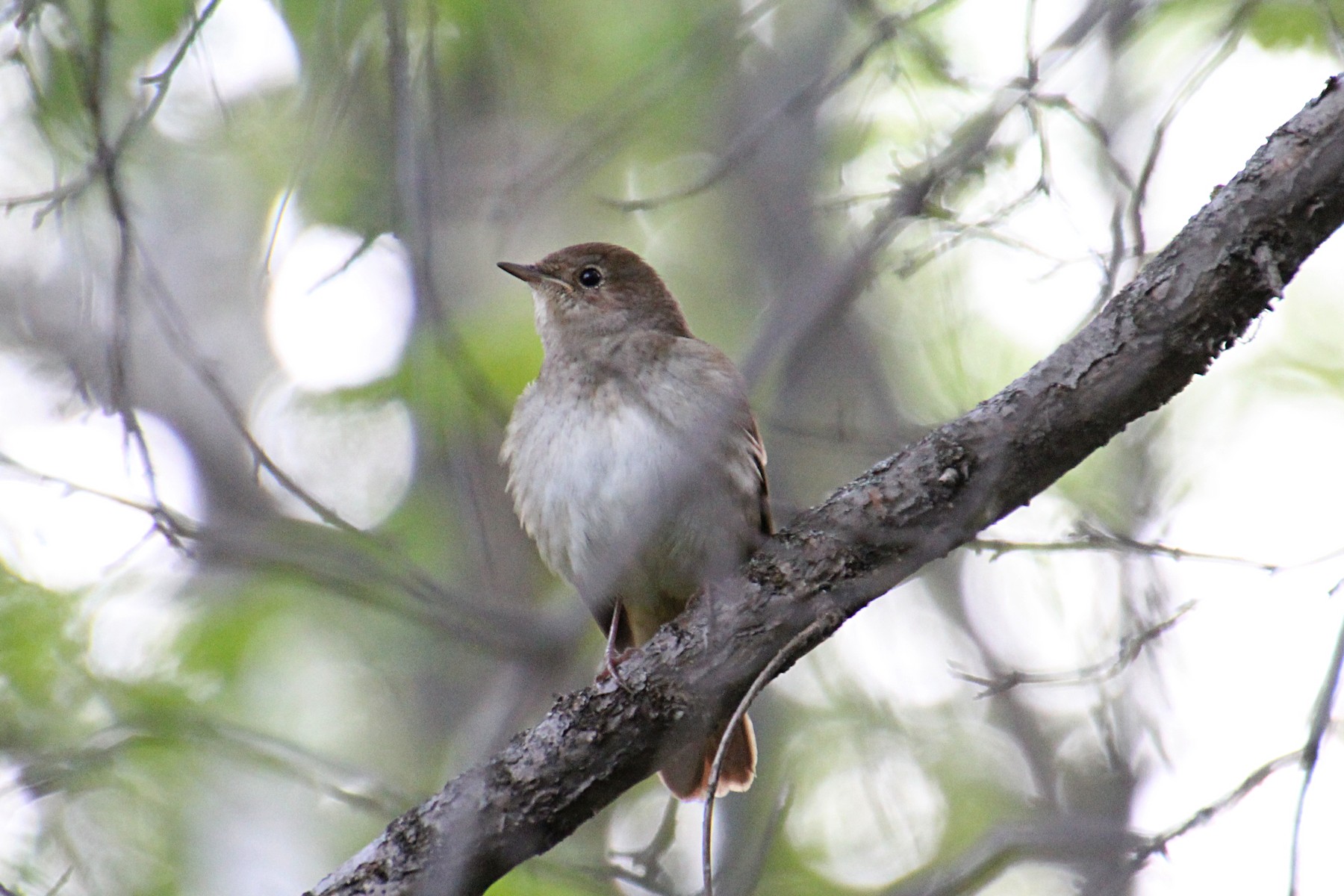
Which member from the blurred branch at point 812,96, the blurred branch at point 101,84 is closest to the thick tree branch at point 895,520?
the blurred branch at point 812,96

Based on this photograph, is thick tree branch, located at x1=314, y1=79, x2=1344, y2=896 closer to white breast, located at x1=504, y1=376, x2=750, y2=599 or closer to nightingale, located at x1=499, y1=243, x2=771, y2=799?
nightingale, located at x1=499, y1=243, x2=771, y2=799

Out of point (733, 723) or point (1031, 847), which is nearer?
point (733, 723)

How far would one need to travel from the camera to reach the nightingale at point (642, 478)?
4.66 m

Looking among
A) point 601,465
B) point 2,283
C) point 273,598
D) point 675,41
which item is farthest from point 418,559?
point 2,283

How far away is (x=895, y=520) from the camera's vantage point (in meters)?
3.72

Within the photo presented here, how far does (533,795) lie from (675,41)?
168 inches

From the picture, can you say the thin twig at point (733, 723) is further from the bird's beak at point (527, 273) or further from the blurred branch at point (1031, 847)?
the bird's beak at point (527, 273)

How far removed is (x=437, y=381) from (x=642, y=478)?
1517 mm

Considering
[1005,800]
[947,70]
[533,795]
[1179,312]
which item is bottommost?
[533,795]

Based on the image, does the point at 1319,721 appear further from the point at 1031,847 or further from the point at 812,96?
the point at 812,96

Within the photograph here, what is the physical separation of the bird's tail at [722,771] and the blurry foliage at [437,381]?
0.25 meters

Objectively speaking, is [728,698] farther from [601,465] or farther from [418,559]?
[418,559]

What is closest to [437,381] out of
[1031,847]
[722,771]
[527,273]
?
[527,273]

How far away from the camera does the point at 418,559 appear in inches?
270
